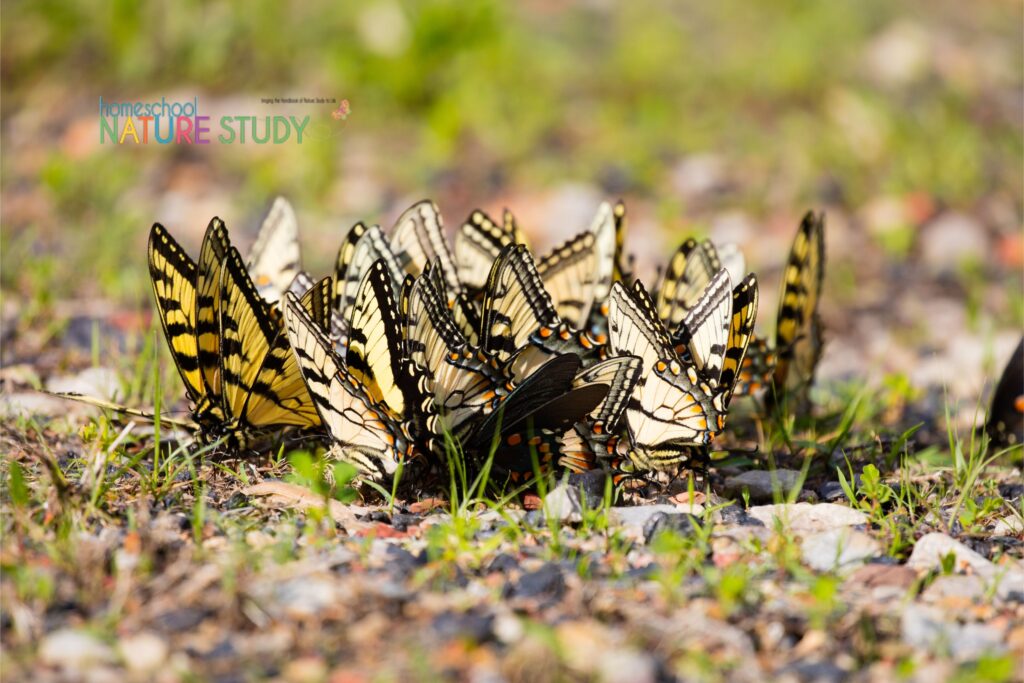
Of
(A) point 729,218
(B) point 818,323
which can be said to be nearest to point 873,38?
(A) point 729,218

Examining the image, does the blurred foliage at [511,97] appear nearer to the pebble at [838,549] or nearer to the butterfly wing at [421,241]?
the butterfly wing at [421,241]

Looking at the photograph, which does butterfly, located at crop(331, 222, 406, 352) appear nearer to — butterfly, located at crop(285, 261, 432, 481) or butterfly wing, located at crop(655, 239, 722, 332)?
butterfly, located at crop(285, 261, 432, 481)

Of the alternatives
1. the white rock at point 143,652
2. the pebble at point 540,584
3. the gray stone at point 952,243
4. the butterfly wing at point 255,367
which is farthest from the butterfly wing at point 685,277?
the gray stone at point 952,243

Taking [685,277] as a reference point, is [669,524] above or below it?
below

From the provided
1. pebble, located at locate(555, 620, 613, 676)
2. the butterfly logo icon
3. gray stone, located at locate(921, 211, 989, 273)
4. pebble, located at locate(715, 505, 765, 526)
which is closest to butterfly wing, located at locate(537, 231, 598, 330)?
pebble, located at locate(715, 505, 765, 526)

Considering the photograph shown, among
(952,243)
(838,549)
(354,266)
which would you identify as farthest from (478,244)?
(952,243)

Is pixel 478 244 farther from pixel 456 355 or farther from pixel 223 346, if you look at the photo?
pixel 223 346
